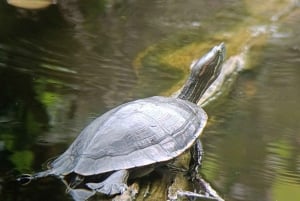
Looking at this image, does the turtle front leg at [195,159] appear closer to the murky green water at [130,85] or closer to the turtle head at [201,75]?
the murky green water at [130,85]

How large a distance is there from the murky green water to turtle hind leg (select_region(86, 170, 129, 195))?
0.69 ft

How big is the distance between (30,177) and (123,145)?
16.7 inches

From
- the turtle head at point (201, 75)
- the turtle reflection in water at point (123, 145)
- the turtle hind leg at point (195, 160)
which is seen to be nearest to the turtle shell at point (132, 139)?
the turtle reflection in water at point (123, 145)

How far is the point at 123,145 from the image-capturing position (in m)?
2.38

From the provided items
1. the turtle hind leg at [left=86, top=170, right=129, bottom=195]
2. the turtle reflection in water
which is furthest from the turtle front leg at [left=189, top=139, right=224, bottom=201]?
the turtle hind leg at [left=86, top=170, right=129, bottom=195]

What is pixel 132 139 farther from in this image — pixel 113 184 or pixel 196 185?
pixel 196 185

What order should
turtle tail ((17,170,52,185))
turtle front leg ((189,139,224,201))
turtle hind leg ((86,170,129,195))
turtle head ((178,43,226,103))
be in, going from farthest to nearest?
turtle head ((178,43,226,103)) → turtle front leg ((189,139,224,201)) → turtle tail ((17,170,52,185)) → turtle hind leg ((86,170,129,195))

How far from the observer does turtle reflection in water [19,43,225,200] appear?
230cm

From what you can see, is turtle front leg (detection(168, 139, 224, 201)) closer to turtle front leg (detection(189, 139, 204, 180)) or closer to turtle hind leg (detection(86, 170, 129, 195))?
turtle front leg (detection(189, 139, 204, 180))

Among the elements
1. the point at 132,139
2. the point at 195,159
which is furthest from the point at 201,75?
the point at 132,139

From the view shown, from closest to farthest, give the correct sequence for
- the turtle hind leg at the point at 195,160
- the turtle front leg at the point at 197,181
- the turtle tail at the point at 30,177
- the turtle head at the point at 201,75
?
the turtle tail at the point at 30,177 → the turtle front leg at the point at 197,181 → the turtle hind leg at the point at 195,160 → the turtle head at the point at 201,75

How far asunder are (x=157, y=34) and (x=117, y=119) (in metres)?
2.59

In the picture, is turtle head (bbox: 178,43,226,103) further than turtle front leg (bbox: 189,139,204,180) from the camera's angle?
Yes

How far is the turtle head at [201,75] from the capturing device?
A: 316cm
